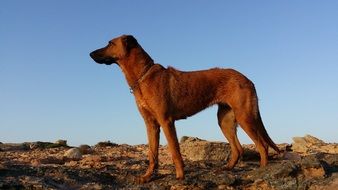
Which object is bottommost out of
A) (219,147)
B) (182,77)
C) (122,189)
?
(122,189)

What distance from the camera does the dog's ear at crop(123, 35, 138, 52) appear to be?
29.5 feet

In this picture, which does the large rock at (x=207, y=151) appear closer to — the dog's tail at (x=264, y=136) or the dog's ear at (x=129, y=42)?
the dog's tail at (x=264, y=136)

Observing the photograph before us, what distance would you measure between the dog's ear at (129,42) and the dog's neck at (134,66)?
0.25 ft

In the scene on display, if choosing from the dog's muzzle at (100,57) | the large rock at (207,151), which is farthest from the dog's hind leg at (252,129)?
the large rock at (207,151)

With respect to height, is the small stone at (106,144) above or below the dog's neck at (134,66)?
below

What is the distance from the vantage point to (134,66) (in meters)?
9.07

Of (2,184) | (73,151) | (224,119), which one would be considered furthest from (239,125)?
(73,151)

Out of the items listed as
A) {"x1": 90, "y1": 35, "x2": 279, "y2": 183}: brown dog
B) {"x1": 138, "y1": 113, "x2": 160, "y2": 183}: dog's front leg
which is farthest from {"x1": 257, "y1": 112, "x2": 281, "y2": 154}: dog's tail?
{"x1": 138, "y1": 113, "x2": 160, "y2": 183}: dog's front leg

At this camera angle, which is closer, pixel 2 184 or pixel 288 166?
pixel 2 184

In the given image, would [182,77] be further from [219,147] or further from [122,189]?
[219,147]

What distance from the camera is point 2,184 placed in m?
7.47

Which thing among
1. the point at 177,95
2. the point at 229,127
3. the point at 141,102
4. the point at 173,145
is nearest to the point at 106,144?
the point at 229,127

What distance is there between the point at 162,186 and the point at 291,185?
7.21 feet

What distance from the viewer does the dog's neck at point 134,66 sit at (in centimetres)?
902
